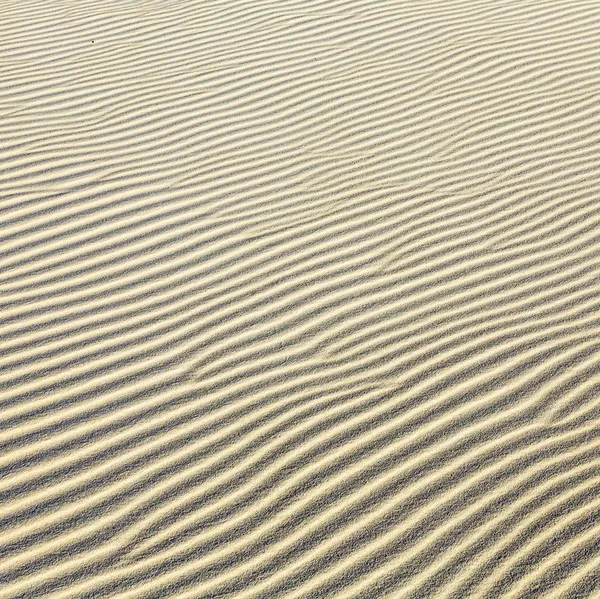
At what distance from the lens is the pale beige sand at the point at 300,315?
2.95 metres

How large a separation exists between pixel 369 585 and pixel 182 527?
740 mm

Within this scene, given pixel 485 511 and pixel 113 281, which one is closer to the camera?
pixel 485 511

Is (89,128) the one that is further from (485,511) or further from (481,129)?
(485,511)

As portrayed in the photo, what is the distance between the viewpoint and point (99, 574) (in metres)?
2.83

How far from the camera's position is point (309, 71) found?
6.30m

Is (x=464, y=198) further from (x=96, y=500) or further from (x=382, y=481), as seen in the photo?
(x=96, y=500)

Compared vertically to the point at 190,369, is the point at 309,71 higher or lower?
higher

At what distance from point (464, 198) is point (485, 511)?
2.38m

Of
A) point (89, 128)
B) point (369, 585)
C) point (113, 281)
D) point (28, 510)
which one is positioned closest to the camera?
point (369, 585)

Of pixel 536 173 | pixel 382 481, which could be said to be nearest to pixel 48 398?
pixel 382 481

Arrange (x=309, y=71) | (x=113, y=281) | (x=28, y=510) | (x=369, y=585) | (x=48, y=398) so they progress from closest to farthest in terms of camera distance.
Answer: (x=369, y=585)
(x=28, y=510)
(x=48, y=398)
(x=113, y=281)
(x=309, y=71)

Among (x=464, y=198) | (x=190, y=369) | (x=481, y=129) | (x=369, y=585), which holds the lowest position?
(x=369, y=585)

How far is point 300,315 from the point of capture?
4000mm

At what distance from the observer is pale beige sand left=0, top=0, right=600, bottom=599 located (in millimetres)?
2947
